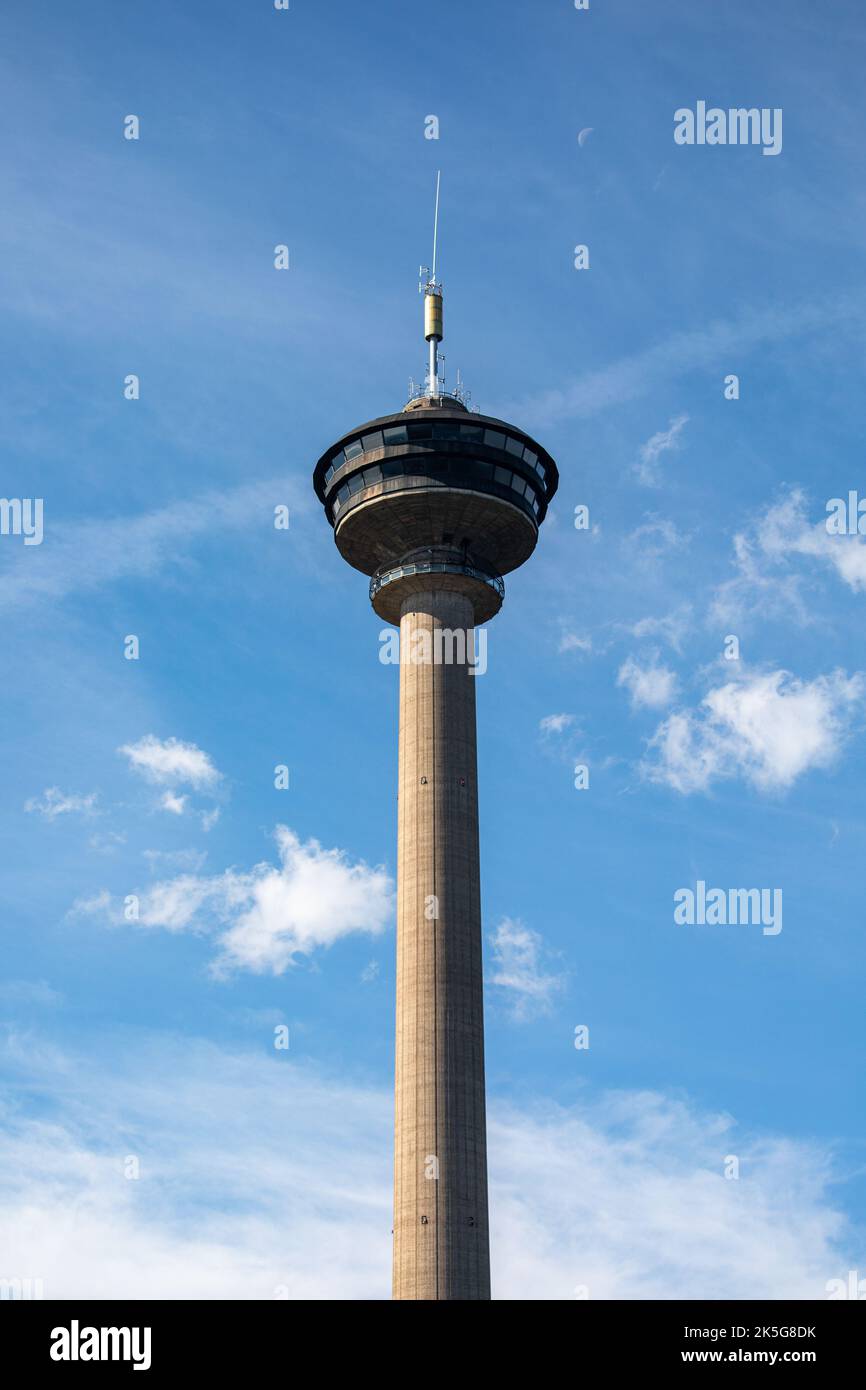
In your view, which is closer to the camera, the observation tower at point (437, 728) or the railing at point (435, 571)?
the observation tower at point (437, 728)

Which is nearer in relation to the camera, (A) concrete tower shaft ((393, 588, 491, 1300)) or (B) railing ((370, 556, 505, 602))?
(A) concrete tower shaft ((393, 588, 491, 1300))

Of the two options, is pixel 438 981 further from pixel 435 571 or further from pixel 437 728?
pixel 435 571

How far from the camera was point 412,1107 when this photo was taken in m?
88.3

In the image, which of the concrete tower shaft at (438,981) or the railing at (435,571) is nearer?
the concrete tower shaft at (438,981)

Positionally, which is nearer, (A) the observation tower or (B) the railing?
(A) the observation tower

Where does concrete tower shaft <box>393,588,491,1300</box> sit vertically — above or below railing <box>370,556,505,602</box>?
below

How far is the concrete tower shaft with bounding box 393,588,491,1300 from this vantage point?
84.9 m

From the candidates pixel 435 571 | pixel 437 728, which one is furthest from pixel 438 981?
pixel 435 571

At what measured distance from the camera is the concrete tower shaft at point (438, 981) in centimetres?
8494

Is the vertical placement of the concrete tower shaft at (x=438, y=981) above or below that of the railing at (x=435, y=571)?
below
